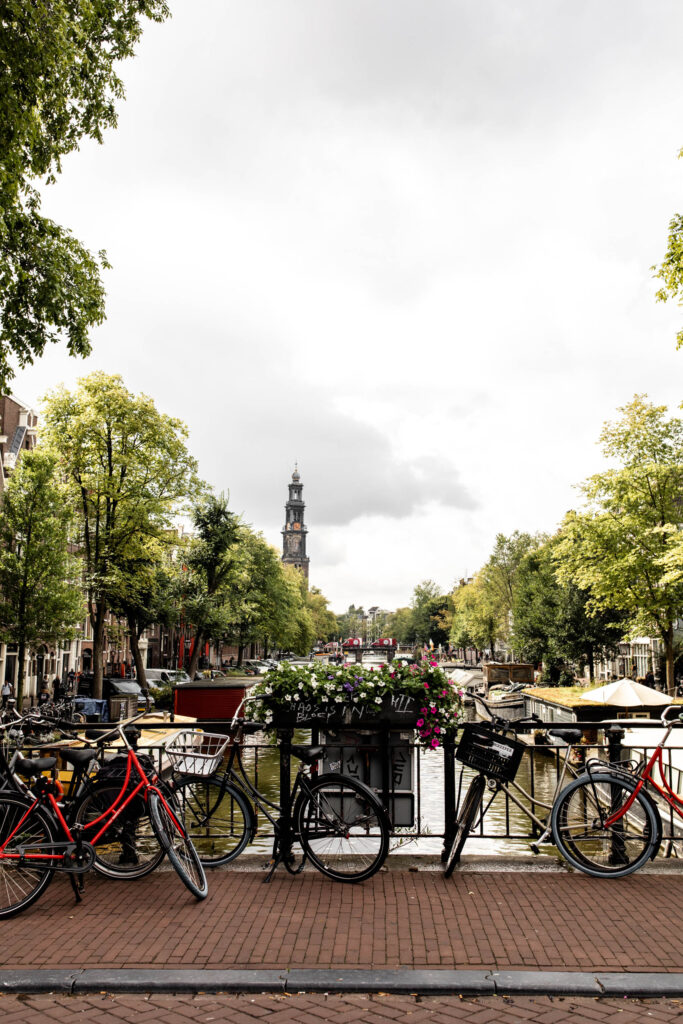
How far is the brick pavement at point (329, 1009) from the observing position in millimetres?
4488

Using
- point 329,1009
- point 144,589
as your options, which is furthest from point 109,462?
point 329,1009

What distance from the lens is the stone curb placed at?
15.7 ft

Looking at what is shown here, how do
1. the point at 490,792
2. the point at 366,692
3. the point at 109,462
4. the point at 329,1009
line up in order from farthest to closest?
the point at 109,462 → the point at 490,792 → the point at 366,692 → the point at 329,1009

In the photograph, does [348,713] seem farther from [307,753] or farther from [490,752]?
[490,752]

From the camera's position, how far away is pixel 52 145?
12.2 m

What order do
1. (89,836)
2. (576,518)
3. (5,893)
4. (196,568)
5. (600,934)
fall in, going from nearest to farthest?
(600,934) → (5,893) → (89,836) → (576,518) → (196,568)

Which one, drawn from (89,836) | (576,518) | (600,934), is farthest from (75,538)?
(600,934)

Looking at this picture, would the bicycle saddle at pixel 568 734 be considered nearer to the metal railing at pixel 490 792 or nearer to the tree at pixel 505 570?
the metal railing at pixel 490 792

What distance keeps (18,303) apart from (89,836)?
8.64m

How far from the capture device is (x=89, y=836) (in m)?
6.54

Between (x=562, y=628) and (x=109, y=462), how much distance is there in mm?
27324

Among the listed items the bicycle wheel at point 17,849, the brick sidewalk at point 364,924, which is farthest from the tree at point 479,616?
the bicycle wheel at point 17,849

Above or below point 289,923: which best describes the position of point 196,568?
above

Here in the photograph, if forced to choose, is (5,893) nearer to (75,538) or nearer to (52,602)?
(52,602)
